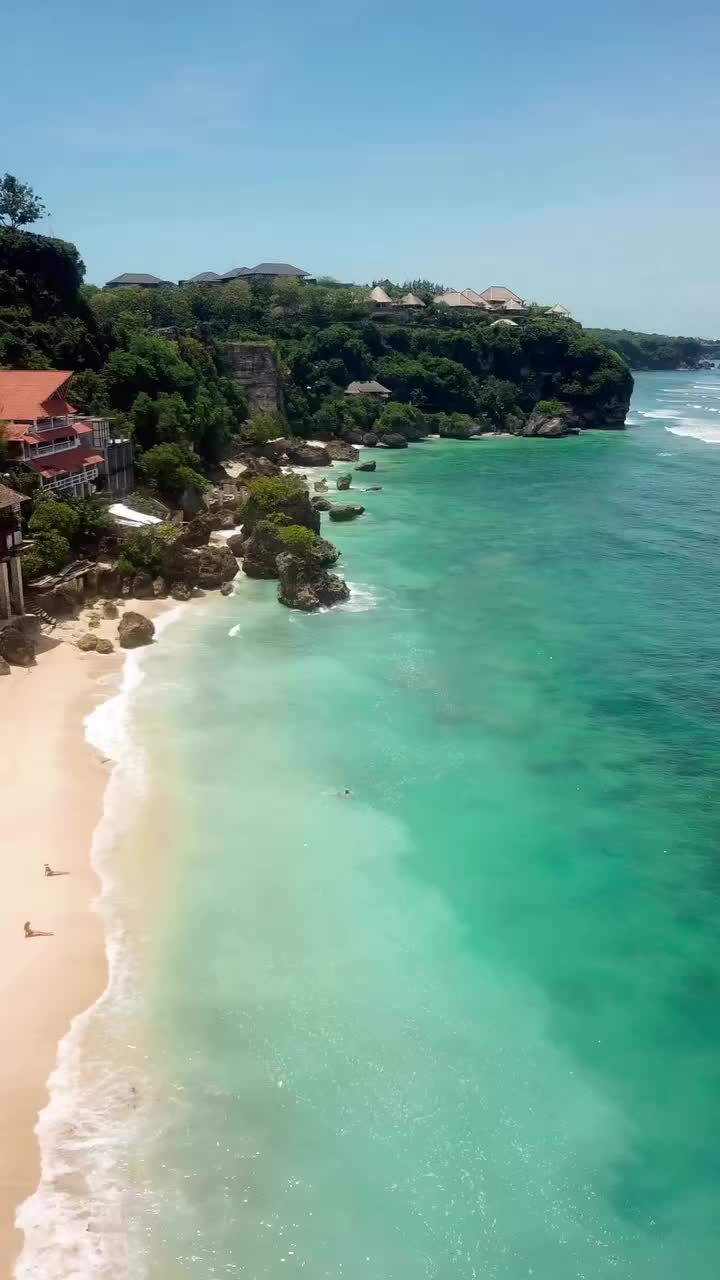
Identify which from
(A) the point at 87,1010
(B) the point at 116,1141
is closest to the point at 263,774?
(A) the point at 87,1010

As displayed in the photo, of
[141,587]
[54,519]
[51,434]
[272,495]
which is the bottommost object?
[141,587]

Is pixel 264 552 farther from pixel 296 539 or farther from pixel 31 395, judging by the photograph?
pixel 31 395

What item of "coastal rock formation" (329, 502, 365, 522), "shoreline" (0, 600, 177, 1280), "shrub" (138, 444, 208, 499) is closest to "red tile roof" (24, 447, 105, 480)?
"shrub" (138, 444, 208, 499)

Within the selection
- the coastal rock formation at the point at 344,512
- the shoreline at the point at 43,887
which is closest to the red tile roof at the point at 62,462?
the shoreline at the point at 43,887

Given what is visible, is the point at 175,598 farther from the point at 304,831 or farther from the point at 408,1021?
the point at 408,1021

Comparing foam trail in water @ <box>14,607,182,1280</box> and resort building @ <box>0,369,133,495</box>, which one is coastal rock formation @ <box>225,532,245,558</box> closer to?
resort building @ <box>0,369,133,495</box>

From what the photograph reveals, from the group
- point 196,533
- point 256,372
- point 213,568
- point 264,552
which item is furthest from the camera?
point 256,372

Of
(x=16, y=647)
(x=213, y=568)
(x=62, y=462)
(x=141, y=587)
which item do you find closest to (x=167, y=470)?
(x=62, y=462)

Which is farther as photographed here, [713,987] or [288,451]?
[288,451]
